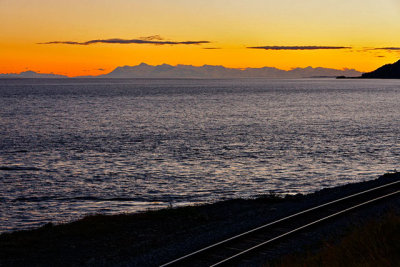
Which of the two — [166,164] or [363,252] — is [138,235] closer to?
[363,252]

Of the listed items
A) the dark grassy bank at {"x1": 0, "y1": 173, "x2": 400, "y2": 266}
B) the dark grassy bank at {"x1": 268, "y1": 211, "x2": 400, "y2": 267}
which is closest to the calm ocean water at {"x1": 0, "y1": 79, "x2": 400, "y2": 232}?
the dark grassy bank at {"x1": 0, "y1": 173, "x2": 400, "y2": 266}

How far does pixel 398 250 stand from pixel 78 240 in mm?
11238

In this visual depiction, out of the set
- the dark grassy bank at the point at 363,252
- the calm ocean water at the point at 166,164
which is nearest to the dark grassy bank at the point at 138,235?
the dark grassy bank at the point at 363,252

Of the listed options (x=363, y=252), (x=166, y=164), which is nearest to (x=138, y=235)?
(x=363, y=252)

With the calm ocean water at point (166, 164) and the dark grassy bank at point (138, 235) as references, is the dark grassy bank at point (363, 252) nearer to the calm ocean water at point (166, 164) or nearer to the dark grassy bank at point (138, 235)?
the dark grassy bank at point (138, 235)

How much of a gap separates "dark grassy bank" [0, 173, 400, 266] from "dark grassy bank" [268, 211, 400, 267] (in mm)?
3731

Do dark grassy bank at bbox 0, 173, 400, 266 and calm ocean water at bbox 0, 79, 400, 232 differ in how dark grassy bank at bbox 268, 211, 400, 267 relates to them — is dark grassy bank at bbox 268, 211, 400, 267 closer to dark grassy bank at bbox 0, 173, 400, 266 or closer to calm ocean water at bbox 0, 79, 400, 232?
dark grassy bank at bbox 0, 173, 400, 266

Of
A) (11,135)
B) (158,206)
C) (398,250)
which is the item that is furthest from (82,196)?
(11,135)

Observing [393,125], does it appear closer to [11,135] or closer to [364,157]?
[364,157]

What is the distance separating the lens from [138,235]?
1767 cm

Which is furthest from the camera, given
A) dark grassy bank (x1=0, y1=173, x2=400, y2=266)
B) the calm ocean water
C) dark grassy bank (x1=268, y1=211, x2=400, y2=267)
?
the calm ocean water

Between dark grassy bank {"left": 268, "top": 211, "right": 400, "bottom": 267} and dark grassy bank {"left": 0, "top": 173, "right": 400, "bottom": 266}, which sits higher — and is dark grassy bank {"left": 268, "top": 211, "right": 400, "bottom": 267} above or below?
above

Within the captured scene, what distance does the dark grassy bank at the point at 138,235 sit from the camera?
14625 mm

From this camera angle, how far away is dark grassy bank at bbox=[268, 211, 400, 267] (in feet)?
34.0
